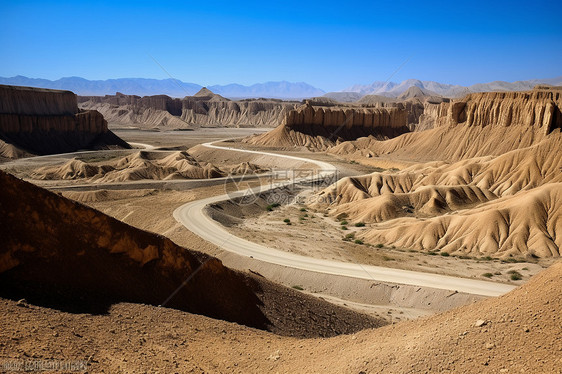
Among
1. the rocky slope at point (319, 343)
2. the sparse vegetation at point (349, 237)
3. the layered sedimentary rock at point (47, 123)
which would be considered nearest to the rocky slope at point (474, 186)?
the sparse vegetation at point (349, 237)

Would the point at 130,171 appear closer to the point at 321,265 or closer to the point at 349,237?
the point at 349,237

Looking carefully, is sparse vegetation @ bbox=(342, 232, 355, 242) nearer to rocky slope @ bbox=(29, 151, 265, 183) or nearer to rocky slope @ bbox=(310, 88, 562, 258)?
rocky slope @ bbox=(310, 88, 562, 258)

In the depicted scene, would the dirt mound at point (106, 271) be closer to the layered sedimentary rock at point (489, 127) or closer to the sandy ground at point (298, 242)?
the sandy ground at point (298, 242)

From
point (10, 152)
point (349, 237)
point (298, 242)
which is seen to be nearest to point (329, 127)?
point (10, 152)

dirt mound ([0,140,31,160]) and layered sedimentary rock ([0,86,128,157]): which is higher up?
layered sedimentary rock ([0,86,128,157])

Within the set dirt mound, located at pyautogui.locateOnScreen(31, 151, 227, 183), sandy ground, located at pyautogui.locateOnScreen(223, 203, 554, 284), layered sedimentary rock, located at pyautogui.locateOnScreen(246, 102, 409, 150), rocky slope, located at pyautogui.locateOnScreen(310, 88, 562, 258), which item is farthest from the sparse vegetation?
layered sedimentary rock, located at pyautogui.locateOnScreen(246, 102, 409, 150)
